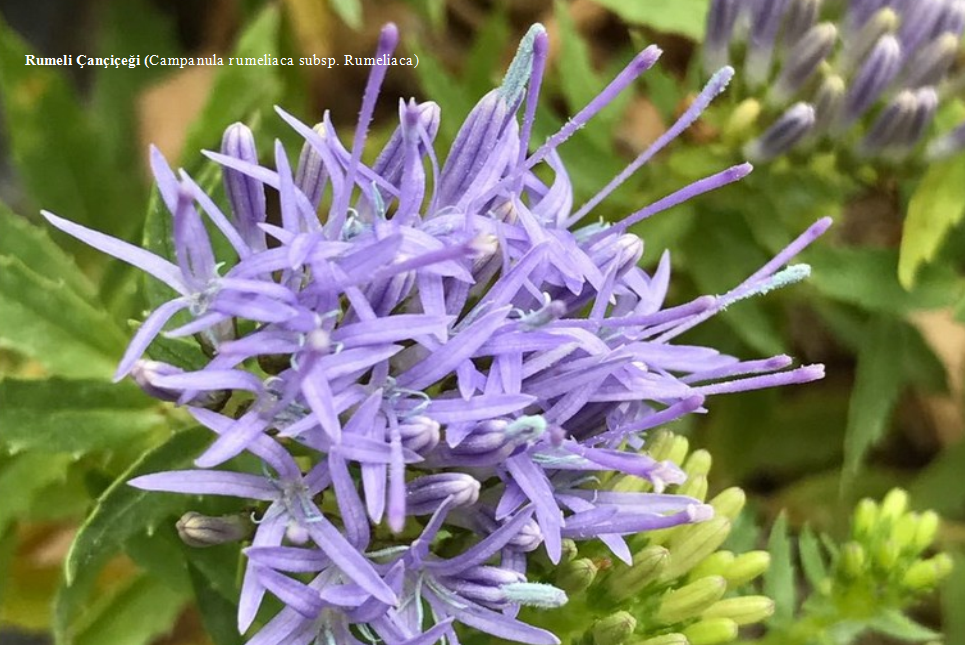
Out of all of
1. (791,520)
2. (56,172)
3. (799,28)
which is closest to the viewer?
(799,28)

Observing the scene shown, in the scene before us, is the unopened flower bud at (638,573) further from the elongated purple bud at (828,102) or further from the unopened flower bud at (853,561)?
the elongated purple bud at (828,102)

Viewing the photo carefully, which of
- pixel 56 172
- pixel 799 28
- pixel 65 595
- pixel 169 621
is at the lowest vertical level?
pixel 169 621

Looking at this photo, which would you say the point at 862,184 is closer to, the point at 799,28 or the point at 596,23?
the point at 799,28

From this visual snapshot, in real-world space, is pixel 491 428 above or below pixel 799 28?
below

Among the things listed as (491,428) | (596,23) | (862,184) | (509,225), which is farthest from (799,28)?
(596,23)

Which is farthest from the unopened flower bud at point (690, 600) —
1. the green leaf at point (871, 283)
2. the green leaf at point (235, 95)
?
the green leaf at point (235, 95)

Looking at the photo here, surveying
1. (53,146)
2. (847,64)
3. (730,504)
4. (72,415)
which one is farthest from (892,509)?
(53,146)

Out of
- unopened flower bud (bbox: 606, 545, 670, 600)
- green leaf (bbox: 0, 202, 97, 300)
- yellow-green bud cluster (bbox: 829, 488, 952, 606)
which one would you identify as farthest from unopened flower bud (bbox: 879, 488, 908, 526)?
green leaf (bbox: 0, 202, 97, 300)
